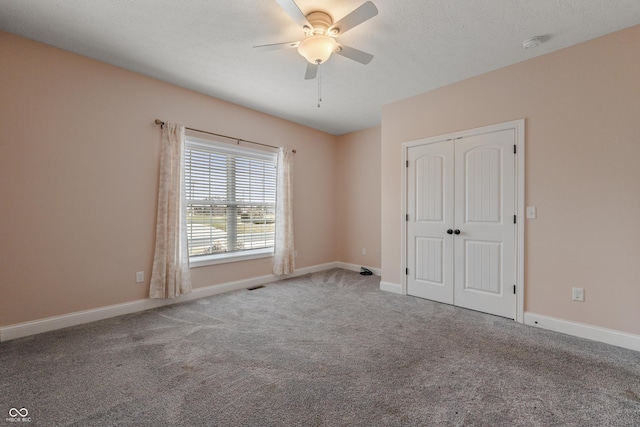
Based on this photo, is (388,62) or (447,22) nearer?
(447,22)

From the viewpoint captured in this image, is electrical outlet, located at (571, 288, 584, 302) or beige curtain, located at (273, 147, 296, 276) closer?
electrical outlet, located at (571, 288, 584, 302)

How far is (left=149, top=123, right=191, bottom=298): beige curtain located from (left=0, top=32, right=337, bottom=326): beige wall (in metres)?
0.11

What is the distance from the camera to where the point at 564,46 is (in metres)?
2.69

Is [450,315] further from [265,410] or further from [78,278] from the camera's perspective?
[78,278]

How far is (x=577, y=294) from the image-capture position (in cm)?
264

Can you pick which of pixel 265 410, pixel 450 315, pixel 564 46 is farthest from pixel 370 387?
pixel 564 46

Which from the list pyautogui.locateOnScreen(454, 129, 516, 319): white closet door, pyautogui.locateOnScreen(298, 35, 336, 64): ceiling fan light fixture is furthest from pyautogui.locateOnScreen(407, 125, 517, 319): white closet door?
pyautogui.locateOnScreen(298, 35, 336, 64): ceiling fan light fixture

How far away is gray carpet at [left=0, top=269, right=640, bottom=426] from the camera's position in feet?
5.25

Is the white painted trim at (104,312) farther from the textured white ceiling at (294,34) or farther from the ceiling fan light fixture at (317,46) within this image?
the ceiling fan light fixture at (317,46)

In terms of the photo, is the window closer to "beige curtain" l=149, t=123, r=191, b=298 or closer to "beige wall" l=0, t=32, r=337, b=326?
→ "beige curtain" l=149, t=123, r=191, b=298

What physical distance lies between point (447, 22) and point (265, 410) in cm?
319

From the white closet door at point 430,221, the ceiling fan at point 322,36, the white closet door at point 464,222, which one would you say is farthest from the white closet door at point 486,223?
the ceiling fan at point 322,36

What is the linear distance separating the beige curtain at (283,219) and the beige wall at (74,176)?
1284 millimetres

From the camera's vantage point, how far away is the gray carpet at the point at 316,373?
1.60m
